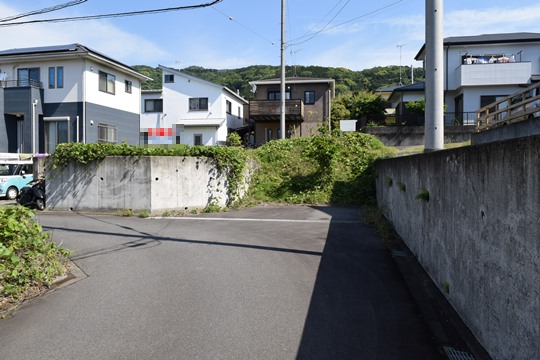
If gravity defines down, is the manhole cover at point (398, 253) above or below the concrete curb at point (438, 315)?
above

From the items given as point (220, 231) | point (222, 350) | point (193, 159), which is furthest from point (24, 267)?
point (193, 159)

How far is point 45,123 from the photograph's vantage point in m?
22.7

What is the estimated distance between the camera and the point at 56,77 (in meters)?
22.3

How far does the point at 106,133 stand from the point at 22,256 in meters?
20.3

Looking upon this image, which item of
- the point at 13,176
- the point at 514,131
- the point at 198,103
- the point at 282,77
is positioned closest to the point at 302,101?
the point at 198,103

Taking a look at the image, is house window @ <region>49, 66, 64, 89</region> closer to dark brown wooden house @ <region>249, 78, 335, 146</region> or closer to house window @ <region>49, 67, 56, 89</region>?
house window @ <region>49, 67, 56, 89</region>

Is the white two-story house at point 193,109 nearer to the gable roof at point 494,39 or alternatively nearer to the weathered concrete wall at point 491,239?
the gable roof at point 494,39

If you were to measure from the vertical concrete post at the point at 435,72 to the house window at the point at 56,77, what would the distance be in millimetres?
21039

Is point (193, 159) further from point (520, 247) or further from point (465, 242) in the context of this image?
point (520, 247)

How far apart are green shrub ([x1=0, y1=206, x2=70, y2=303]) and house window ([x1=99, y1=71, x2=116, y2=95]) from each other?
1970 centimetres

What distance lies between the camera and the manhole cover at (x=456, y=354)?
10.5ft

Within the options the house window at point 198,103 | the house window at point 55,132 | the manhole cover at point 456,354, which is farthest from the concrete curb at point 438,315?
the house window at point 198,103

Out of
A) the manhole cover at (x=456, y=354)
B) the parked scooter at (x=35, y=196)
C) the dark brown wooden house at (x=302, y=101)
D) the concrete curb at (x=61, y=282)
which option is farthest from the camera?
the dark brown wooden house at (x=302, y=101)

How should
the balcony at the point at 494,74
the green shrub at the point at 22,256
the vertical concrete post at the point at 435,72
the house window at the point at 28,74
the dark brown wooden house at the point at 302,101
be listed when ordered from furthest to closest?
1. the dark brown wooden house at the point at 302,101
2. the balcony at the point at 494,74
3. the house window at the point at 28,74
4. the vertical concrete post at the point at 435,72
5. the green shrub at the point at 22,256
